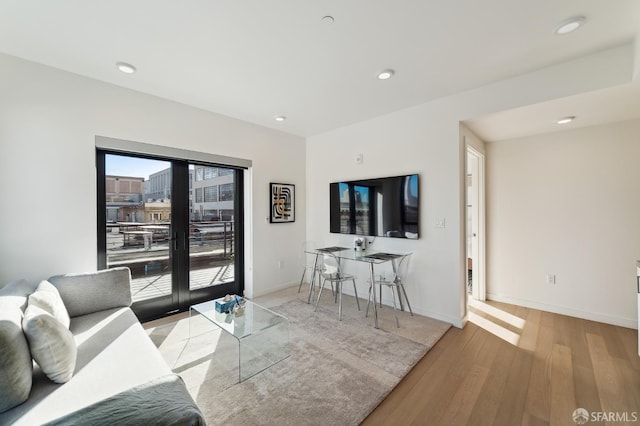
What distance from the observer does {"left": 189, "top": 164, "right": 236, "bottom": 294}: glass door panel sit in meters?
3.56

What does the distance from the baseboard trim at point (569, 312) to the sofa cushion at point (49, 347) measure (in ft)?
15.1

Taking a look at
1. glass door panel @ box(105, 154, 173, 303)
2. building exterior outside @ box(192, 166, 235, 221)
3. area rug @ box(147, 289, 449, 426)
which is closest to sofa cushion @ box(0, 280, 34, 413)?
area rug @ box(147, 289, 449, 426)

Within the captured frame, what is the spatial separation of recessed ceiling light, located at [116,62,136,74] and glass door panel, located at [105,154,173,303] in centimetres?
93

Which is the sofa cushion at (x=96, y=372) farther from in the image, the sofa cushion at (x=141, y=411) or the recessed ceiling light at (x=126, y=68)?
the recessed ceiling light at (x=126, y=68)

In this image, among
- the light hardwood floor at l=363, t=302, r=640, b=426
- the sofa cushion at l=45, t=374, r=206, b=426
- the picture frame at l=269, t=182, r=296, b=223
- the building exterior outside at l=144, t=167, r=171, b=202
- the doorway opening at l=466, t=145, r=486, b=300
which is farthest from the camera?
the picture frame at l=269, t=182, r=296, b=223

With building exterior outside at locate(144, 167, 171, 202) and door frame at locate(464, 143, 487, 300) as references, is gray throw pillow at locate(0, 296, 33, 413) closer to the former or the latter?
building exterior outside at locate(144, 167, 171, 202)

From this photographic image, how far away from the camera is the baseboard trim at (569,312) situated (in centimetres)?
294

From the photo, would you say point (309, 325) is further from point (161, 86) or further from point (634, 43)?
point (634, 43)

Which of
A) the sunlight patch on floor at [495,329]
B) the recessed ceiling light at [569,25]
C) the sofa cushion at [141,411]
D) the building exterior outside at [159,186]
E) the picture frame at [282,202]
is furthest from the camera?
the picture frame at [282,202]

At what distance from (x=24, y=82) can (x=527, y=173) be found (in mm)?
5567

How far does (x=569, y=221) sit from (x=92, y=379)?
475 centimetres

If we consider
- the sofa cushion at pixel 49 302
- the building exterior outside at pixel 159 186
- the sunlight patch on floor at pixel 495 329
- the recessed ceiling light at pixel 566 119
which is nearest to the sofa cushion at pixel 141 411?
the sofa cushion at pixel 49 302

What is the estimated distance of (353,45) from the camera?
7.11ft

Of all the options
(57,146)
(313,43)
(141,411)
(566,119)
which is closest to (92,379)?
(141,411)
